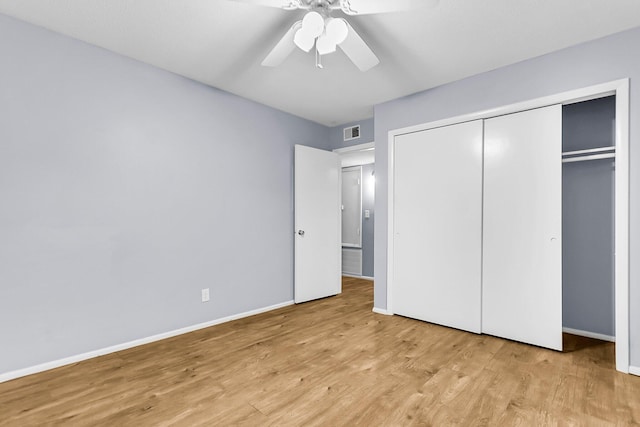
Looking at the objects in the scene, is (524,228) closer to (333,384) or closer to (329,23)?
(333,384)

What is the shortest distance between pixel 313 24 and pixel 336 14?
470 mm

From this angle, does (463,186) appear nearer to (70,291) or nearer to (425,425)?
(425,425)

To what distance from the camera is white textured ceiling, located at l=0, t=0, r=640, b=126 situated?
6.86 ft

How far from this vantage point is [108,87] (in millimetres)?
2631

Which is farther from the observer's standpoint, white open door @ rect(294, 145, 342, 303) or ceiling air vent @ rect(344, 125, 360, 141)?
ceiling air vent @ rect(344, 125, 360, 141)

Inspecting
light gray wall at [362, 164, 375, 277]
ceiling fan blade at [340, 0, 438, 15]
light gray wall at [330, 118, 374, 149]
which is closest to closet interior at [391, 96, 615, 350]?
light gray wall at [330, 118, 374, 149]

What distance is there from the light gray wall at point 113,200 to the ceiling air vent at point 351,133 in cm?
135

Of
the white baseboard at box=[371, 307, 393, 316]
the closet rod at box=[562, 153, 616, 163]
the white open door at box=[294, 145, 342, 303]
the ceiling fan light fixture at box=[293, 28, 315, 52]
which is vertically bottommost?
the white baseboard at box=[371, 307, 393, 316]

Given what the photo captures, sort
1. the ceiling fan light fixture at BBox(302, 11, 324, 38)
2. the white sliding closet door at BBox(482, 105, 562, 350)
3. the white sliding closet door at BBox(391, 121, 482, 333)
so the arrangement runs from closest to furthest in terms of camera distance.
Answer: the ceiling fan light fixture at BBox(302, 11, 324, 38), the white sliding closet door at BBox(482, 105, 562, 350), the white sliding closet door at BBox(391, 121, 482, 333)

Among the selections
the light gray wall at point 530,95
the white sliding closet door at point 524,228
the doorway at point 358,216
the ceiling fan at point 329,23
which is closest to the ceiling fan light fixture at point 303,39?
the ceiling fan at point 329,23

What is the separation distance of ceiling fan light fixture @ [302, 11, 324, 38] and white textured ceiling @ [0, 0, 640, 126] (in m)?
0.40

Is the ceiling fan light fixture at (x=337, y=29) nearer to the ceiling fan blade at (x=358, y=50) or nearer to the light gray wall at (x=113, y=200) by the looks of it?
the ceiling fan blade at (x=358, y=50)

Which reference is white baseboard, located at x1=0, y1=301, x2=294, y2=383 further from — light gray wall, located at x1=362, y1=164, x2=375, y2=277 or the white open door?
light gray wall, located at x1=362, y1=164, x2=375, y2=277

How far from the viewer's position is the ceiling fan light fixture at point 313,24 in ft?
5.89
